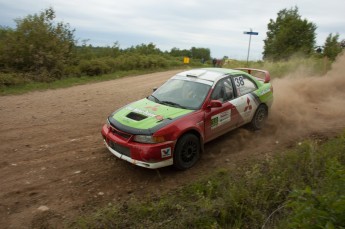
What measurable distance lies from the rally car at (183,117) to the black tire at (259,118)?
3 centimetres

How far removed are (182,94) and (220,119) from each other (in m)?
1.00

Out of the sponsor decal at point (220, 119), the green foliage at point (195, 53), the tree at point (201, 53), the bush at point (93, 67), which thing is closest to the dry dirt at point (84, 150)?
the sponsor decal at point (220, 119)

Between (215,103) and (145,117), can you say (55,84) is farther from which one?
(215,103)

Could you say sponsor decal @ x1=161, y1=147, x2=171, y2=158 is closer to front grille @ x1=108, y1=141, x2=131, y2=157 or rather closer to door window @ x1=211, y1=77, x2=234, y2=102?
front grille @ x1=108, y1=141, x2=131, y2=157

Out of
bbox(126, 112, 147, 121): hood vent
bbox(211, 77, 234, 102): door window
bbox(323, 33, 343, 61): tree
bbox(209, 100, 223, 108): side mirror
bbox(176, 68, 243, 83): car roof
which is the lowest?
bbox(126, 112, 147, 121): hood vent

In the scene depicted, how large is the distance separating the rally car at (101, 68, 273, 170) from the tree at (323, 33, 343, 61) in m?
19.2

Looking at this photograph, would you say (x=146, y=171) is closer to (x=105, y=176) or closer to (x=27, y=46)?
(x=105, y=176)

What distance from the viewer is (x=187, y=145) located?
20.0 ft

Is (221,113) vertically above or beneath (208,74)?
beneath

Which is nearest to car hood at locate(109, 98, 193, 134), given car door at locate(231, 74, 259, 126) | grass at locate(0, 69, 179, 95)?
car door at locate(231, 74, 259, 126)

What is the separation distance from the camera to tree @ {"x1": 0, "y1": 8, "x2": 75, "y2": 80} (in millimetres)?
15211

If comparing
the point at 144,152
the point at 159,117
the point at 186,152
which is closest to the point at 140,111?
the point at 159,117

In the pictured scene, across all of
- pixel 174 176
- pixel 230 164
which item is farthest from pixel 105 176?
pixel 230 164

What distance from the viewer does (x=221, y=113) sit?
22.4 ft
